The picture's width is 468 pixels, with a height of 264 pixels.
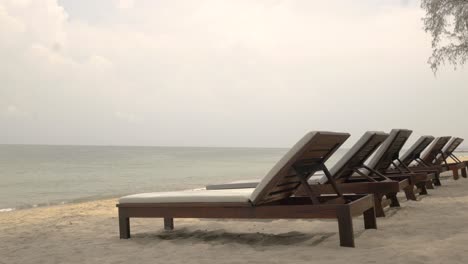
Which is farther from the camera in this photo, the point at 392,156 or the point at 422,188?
the point at 422,188

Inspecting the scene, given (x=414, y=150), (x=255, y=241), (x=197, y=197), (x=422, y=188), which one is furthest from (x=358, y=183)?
(x=414, y=150)

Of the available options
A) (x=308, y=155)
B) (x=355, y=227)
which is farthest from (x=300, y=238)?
(x=308, y=155)

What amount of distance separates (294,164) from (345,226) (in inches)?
26.6

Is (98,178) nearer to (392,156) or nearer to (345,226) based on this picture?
(392,156)

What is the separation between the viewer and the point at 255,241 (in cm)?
475

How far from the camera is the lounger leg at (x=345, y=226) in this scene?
13.1 ft

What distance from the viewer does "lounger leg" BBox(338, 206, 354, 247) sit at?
398 centimetres

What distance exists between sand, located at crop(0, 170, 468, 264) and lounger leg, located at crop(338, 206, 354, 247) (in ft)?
0.27

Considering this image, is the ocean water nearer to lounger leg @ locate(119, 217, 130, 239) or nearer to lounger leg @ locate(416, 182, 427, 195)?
lounger leg @ locate(119, 217, 130, 239)

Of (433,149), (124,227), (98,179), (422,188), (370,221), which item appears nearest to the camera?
(370,221)

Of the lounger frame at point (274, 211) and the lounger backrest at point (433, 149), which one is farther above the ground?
the lounger backrest at point (433, 149)

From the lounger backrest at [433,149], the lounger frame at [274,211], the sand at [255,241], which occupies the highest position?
the lounger backrest at [433,149]

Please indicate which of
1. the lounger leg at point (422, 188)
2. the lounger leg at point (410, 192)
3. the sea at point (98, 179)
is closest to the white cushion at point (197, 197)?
the lounger leg at point (410, 192)

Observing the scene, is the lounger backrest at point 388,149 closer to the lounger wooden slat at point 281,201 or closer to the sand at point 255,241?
the sand at point 255,241
